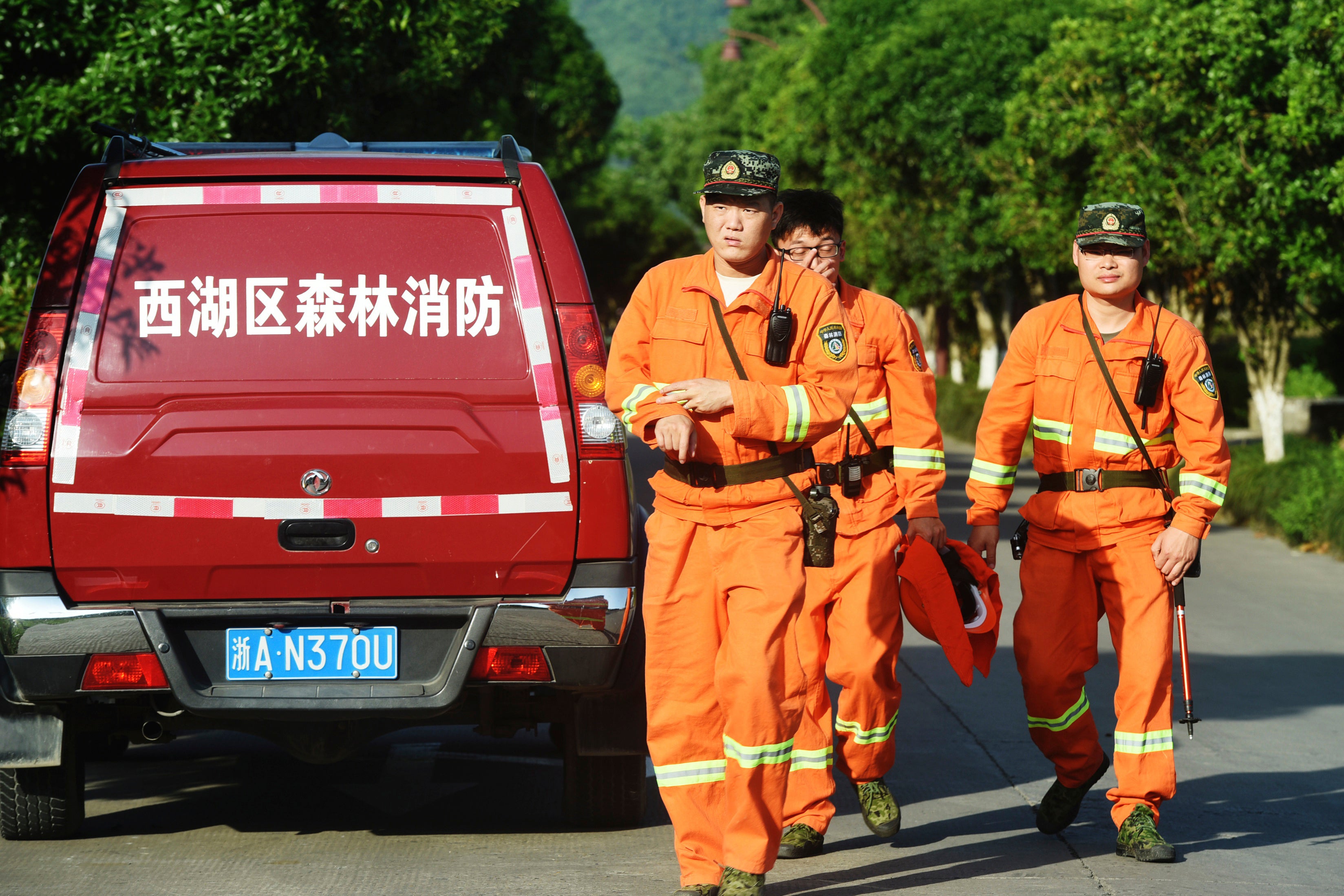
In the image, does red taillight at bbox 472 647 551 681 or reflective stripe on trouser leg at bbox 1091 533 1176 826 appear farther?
reflective stripe on trouser leg at bbox 1091 533 1176 826

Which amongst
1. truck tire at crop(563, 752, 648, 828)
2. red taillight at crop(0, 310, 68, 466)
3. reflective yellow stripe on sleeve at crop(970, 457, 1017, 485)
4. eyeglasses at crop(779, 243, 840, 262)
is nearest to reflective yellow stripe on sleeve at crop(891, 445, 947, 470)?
reflective yellow stripe on sleeve at crop(970, 457, 1017, 485)

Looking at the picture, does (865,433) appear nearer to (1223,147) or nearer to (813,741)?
(813,741)

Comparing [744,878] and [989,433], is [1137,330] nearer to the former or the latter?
[989,433]

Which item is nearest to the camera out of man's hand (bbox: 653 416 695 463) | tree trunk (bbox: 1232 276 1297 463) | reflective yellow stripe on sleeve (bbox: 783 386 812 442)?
man's hand (bbox: 653 416 695 463)

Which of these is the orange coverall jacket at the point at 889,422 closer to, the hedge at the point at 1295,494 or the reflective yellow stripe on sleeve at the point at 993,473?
the reflective yellow stripe on sleeve at the point at 993,473

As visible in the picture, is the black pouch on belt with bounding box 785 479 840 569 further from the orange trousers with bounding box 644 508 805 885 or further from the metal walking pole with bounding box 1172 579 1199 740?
the metal walking pole with bounding box 1172 579 1199 740

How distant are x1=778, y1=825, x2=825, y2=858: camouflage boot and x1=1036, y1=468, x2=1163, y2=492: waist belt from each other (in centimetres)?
128

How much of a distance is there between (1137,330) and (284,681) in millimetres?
2685

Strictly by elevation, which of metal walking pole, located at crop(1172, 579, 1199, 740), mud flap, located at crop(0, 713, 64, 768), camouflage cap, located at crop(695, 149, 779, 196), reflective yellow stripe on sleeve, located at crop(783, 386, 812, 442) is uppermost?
camouflage cap, located at crop(695, 149, 779, 196)

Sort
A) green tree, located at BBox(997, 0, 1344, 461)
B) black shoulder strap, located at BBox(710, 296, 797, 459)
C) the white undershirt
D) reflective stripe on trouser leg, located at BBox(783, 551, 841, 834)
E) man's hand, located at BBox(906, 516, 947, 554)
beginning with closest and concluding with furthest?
black shoulder strap, located at BBox(710, 296, 797, 459) < the white undershirt < reflective stripe on trouser leg, located at BBox(783, 551, 841, 834) < man's hand, located at BBox(906, 516, 947, 554) < green tree, located at BBox(997, 0, 1344, 461)

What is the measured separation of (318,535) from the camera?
15.1ft

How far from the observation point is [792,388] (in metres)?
4.32

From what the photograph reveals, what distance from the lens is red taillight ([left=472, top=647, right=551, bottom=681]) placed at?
4.64 metres

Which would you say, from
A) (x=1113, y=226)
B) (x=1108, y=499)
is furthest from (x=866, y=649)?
(x=1113, y=226)
